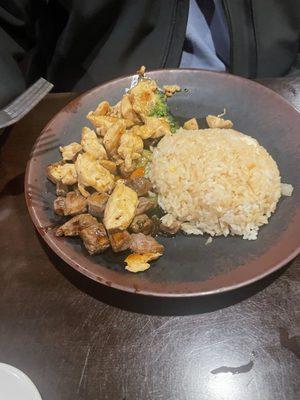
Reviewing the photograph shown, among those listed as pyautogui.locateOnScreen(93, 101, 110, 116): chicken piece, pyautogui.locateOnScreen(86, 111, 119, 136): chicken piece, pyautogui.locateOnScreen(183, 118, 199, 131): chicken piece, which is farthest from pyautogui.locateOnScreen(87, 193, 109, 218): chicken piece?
pyautogui.locateOnScreen(183, 118, 199, 131): chicken piece

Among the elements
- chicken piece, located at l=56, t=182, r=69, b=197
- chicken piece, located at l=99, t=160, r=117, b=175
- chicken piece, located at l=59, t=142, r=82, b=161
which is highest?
chicken piece, located at l=59, t=142, r=82, b=161

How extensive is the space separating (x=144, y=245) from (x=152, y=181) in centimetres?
49

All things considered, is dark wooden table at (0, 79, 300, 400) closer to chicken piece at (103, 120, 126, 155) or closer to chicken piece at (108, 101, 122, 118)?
chicken piece at (103, 120, 126, 155)

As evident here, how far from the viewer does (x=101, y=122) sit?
229 centimetres

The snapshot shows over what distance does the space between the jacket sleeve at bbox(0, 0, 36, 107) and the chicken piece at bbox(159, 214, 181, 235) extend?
1.11m

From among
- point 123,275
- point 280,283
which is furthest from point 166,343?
point 280,283

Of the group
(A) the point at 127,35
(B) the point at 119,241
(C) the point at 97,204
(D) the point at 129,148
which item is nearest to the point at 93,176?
(C) the point at 97,204

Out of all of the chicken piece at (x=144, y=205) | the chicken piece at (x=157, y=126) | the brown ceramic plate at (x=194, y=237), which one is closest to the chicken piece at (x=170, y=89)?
the brown ceramic plate at (x=194, y=237)

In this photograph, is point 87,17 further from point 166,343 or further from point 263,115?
point 166,343

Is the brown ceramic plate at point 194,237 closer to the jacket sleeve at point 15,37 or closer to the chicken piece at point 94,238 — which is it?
the chicken piece at point 94,238

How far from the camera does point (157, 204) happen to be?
2.15 metres

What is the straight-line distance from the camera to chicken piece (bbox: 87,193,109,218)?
194 cm

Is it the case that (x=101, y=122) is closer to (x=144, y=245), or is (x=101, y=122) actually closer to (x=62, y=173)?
(x=62, y=173)

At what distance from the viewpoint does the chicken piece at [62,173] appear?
206 cm
